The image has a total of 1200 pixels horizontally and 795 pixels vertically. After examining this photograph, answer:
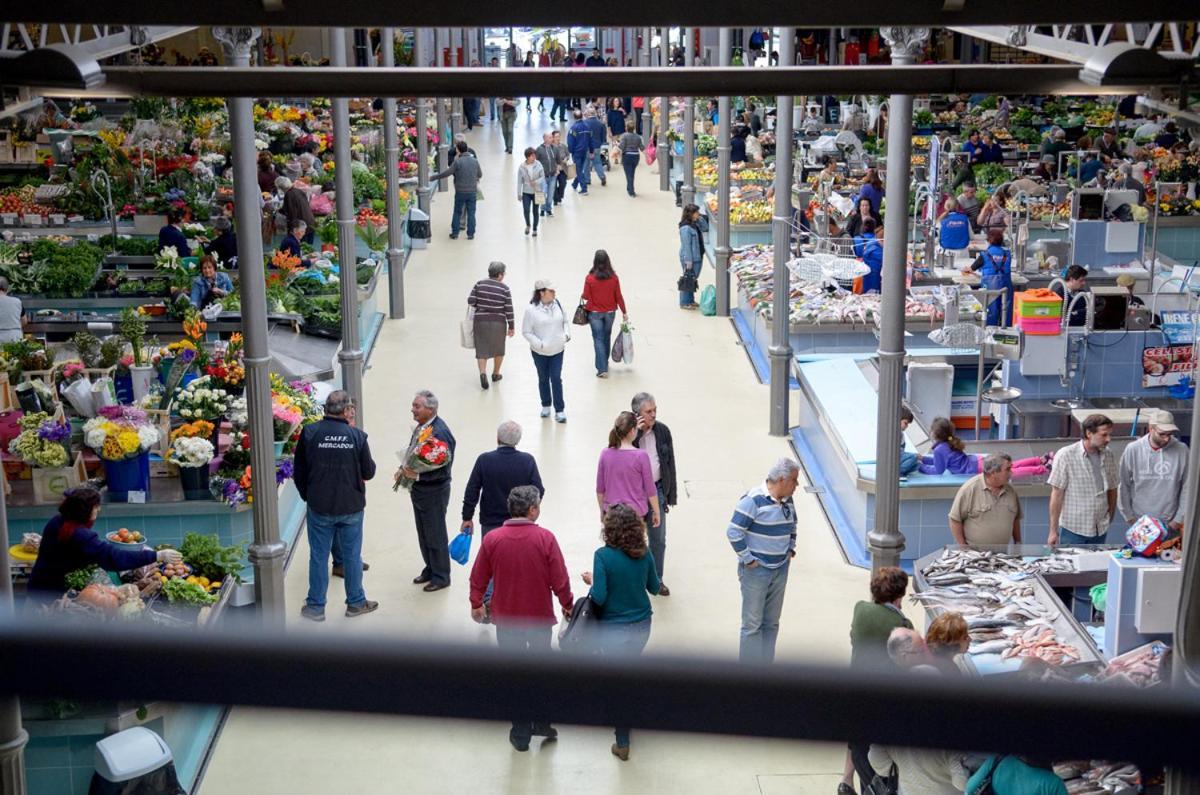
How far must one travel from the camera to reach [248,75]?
5.03 meters

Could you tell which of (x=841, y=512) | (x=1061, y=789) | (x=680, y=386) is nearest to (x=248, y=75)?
(x=1061, y=789)

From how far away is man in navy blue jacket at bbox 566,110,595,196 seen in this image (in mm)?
25938

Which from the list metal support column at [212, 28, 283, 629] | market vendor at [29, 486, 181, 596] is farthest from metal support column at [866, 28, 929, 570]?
market vendor at [29, 486, 181, 596]

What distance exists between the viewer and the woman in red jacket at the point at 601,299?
13758 millimetres

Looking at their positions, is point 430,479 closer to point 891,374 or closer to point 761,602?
point 761,602

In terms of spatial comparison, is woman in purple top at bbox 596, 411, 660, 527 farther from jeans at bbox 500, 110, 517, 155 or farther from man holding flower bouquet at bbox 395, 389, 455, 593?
jeans at bbox 500, 110, 517, 155

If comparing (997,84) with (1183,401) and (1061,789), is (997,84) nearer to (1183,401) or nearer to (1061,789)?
(1061,789)

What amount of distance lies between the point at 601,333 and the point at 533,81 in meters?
9.26

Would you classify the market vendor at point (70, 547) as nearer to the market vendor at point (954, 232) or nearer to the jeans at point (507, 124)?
the market vendor at point (954, 232)

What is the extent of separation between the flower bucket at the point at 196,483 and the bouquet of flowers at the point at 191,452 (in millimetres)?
81

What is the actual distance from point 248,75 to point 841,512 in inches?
259

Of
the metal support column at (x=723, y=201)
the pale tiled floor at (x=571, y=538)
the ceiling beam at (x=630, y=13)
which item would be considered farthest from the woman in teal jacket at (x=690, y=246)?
the ceiling beam at (x=630, y=13)

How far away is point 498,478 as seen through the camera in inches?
337

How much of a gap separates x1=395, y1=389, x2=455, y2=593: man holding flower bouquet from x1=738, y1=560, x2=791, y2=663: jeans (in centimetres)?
207
